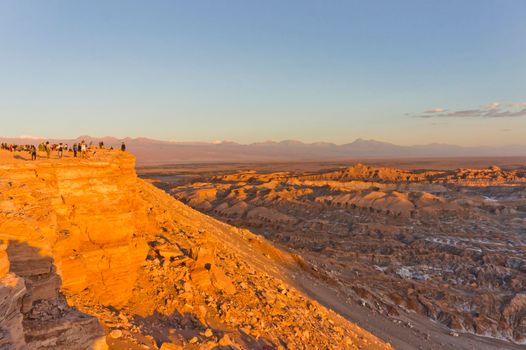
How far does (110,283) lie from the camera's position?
362 inches

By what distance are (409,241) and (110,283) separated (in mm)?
33018

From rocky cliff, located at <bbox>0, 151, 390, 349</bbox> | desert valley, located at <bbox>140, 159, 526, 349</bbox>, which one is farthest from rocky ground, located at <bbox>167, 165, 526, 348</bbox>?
rocky cliff, located at <bbox>0, 151, 390, 349</bbox>

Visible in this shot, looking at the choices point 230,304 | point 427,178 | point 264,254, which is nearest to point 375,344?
point 230,304

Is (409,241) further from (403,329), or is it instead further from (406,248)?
(403,329)

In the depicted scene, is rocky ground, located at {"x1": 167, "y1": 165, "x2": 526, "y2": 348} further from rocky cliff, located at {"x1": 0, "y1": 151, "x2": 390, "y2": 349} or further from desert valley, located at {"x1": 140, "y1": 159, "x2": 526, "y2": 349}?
rocky cliff, located at {"x1": 0, "y1": 151, "x2": 390, "y2": 349}

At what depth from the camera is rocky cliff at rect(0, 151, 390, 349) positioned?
5652 mm

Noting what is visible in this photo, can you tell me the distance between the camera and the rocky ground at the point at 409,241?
71.1 ft

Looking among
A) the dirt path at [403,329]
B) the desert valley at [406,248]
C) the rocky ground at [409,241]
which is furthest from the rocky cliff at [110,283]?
the rocky ground at [409,241]

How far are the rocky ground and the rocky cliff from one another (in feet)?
30.7

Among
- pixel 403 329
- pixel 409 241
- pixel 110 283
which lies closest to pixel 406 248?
pixel 409 241

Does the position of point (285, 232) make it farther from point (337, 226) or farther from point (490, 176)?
point (490, 176)

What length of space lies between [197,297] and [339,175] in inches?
3367

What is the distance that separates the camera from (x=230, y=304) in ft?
35.8

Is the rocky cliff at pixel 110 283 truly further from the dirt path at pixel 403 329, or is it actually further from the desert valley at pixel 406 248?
the desert valley at pixel 406 248
